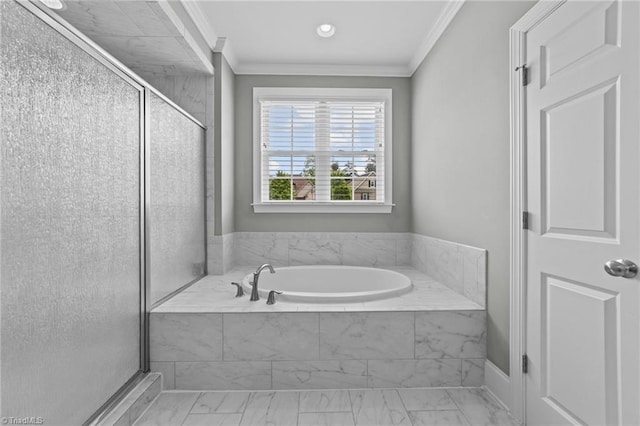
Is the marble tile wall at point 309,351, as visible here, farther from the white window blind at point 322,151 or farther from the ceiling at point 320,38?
the ceiling at point 320,38

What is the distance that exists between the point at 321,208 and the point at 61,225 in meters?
2.35

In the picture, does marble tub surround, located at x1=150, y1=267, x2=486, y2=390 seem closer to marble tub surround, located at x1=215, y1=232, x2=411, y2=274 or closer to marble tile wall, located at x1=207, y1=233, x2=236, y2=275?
marble tile wall, located at x1=207, y1=233, x2=236, y2=275

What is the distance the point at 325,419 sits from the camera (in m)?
1.69

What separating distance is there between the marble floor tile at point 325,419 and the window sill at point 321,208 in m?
1.97

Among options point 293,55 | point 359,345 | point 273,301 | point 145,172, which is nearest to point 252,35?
point 293,55

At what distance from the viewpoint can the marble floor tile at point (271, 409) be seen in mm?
1685

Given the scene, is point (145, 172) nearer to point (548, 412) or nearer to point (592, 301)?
point (592, 301)

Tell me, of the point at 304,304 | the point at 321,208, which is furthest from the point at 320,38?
the point at 304,304

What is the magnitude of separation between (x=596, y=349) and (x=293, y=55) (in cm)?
290

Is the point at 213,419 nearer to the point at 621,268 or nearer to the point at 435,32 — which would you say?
the point at 621,268

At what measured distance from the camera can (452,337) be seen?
78.4 inches

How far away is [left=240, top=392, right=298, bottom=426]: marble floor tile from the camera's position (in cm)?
168

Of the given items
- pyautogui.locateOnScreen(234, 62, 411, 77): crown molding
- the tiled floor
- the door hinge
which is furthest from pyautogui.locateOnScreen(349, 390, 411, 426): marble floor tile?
pyautogui.locateOnScreen(234, 62, 411, 77): crown molding

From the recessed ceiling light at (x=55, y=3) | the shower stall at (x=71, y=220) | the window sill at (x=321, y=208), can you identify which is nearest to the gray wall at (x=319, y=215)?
the window sill at (x=321, y=208)
